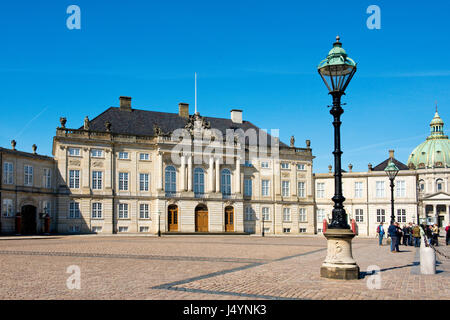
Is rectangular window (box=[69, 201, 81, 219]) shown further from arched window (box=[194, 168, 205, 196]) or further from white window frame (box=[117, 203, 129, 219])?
arched window (box=[194, 168, 205, 196])

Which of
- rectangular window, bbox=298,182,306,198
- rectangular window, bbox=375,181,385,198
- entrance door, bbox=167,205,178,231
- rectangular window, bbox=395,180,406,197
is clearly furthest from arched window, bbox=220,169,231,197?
rectangular window, bbox=395,180,406,197

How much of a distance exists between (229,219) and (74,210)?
59.3 ft

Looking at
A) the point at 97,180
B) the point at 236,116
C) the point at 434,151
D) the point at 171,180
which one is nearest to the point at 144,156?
the point at 171,180

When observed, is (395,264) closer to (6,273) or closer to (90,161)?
(6,273)

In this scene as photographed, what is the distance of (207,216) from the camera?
188ft

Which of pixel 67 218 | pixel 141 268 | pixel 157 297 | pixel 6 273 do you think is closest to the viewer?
pixel 157 297

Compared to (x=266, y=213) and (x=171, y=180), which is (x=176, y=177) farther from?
(x=266, y=213)

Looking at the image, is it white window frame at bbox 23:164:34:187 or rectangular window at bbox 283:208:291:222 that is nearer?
white window frame at bbox 23:164:34:187

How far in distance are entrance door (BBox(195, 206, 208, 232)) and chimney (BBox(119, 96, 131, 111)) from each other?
585 inches

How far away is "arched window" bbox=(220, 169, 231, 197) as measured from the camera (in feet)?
194

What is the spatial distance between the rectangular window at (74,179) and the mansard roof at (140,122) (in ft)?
18.0

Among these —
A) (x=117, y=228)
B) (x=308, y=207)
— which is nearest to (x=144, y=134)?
(x=117, y=228)

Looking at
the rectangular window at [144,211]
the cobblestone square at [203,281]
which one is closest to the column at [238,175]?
the rectangular window at [144,211]
